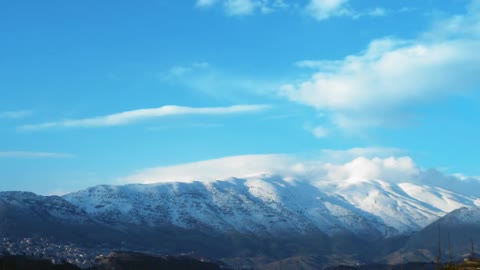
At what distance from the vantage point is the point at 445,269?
278 feet

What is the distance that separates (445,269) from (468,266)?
322 inches

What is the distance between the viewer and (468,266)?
90.8 meters

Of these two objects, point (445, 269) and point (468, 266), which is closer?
point (445, 269)
